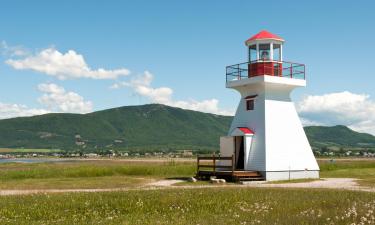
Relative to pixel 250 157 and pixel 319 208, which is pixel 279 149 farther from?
pixel 319 208

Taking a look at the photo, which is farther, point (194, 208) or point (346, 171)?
point (346, 171)

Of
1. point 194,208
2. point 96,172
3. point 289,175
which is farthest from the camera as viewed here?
point 96,172

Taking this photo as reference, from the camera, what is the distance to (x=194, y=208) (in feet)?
66.4

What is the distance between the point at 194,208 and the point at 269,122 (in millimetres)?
19023

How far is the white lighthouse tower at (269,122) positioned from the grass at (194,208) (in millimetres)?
13442

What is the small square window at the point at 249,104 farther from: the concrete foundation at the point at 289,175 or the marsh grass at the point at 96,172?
the marsh grass at the point at 96,172

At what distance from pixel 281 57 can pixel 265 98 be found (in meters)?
3.42

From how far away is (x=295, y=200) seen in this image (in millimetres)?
21375

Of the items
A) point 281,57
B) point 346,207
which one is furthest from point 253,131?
point 346,207

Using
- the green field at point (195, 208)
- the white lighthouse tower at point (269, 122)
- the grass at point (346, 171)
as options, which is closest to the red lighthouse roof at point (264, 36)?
the white lighthouse tower at point (269, 122)

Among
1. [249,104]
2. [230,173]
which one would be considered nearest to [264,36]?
[249,104]

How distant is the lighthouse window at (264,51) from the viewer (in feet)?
126

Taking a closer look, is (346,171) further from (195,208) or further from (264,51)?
(195,208)

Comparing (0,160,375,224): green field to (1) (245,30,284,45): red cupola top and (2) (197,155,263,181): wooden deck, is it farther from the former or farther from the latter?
(1) (245,30,284,45): red cupola top
